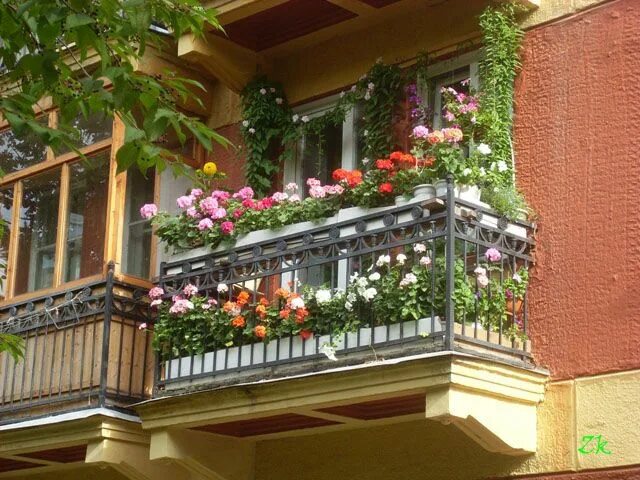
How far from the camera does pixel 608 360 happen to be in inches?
371

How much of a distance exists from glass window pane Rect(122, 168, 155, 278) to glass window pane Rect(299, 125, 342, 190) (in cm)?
154

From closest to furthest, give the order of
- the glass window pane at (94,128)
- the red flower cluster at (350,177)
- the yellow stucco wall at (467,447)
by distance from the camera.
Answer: the yellow stucco wall at (467,447)
the red flower cluster at (350,177)
the glass window pane at (94,128)

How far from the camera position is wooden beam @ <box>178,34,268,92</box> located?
1188 cm

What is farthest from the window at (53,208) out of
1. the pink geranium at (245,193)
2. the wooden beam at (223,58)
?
the pink geranium at (245,193)

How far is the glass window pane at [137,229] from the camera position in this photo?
12.5m

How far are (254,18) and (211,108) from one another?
1369 millimetres

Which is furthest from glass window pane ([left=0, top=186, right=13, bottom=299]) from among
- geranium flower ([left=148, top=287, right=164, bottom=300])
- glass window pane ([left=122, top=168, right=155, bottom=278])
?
geranium flower ([left=148, top=287, right=164, bottom=300])

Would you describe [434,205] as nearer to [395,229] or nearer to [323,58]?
[395,229]

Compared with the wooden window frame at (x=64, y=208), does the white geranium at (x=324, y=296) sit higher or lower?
lower

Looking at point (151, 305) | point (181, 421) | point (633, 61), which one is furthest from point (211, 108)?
point (633, 61)

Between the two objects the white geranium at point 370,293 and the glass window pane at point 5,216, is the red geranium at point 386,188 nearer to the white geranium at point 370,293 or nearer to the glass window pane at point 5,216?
the white geranium at point 370,293

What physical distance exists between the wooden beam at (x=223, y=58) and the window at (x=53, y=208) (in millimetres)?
1155

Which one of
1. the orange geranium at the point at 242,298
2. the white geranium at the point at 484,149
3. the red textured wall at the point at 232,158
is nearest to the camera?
the white geranium at the point at 484,149

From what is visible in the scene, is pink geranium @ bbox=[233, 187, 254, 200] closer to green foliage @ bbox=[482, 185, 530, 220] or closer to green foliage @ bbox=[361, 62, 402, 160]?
green foliage @ bbox=[361, 62, 402, 160]
